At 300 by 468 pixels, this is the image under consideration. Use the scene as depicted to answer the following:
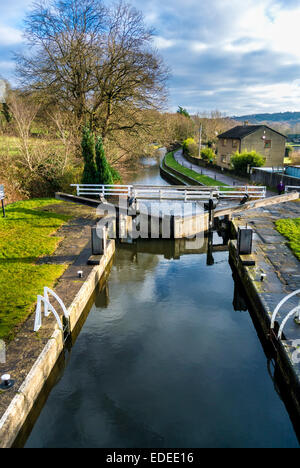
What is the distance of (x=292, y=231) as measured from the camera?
14.4 meters

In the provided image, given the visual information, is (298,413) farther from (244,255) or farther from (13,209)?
(13,209)

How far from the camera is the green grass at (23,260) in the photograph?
7953 mm

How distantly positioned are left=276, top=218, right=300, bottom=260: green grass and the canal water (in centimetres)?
312

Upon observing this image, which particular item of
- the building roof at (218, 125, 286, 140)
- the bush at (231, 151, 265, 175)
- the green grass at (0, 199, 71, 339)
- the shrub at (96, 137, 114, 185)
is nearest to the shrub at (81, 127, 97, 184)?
the shrub at (96, 137, 114, 185)

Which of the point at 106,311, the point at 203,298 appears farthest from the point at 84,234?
the point at 203,298

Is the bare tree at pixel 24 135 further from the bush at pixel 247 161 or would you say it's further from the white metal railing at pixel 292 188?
the bush at pixel 247 161

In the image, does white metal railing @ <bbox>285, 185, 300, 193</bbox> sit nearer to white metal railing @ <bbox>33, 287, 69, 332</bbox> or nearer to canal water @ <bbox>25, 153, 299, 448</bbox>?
canal water @ <bbox>25, 153, 299, 448</bbox>

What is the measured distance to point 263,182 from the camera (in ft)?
88.8

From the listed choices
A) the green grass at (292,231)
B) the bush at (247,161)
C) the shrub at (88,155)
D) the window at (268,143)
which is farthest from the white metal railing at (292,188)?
the window at (268,143)

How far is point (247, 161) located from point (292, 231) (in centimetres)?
1906

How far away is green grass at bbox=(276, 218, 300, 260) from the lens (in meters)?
12.5

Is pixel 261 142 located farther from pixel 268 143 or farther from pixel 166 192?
pixel 166 192

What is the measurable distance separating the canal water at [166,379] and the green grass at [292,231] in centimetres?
312
